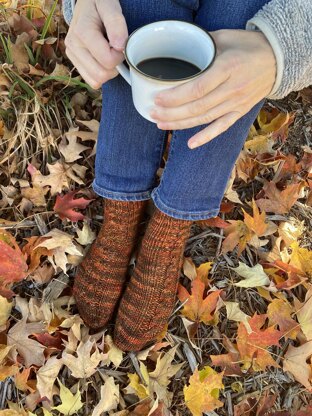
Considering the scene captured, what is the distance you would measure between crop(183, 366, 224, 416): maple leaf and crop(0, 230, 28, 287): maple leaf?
1.59 ft

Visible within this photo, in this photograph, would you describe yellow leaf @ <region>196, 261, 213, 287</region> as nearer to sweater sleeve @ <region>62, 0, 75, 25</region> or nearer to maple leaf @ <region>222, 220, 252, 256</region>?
maple leaf @ <region>222, 220, 252, 256</region>

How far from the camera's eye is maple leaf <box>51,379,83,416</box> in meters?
1.14

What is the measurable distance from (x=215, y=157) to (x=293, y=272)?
0.47 metres

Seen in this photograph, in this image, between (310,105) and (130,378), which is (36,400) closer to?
(130,378)

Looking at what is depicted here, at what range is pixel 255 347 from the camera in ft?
4.04

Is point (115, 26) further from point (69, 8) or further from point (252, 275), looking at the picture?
point (252, 275)

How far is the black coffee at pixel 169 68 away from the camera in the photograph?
885 mm

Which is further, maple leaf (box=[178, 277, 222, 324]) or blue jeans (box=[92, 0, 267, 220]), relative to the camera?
maple leaf (box=[178, 277, 222, 324])

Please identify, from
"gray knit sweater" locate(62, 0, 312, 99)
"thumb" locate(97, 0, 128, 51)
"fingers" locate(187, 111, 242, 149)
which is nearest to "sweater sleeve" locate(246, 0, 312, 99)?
"gray knit sweater" locate(62, 0, 312, 99)

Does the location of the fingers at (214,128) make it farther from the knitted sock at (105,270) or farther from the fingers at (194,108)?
the knitted sock at (105,270)

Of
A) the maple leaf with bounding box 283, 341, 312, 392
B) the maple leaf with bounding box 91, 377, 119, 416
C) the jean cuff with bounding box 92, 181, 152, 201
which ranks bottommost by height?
the maple leaf with bounding box 91, 377, 119, 416

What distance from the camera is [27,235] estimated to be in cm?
133

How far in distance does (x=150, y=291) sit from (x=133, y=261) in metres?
0.15

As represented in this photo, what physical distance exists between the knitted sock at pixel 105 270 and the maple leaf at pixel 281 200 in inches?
15.0
